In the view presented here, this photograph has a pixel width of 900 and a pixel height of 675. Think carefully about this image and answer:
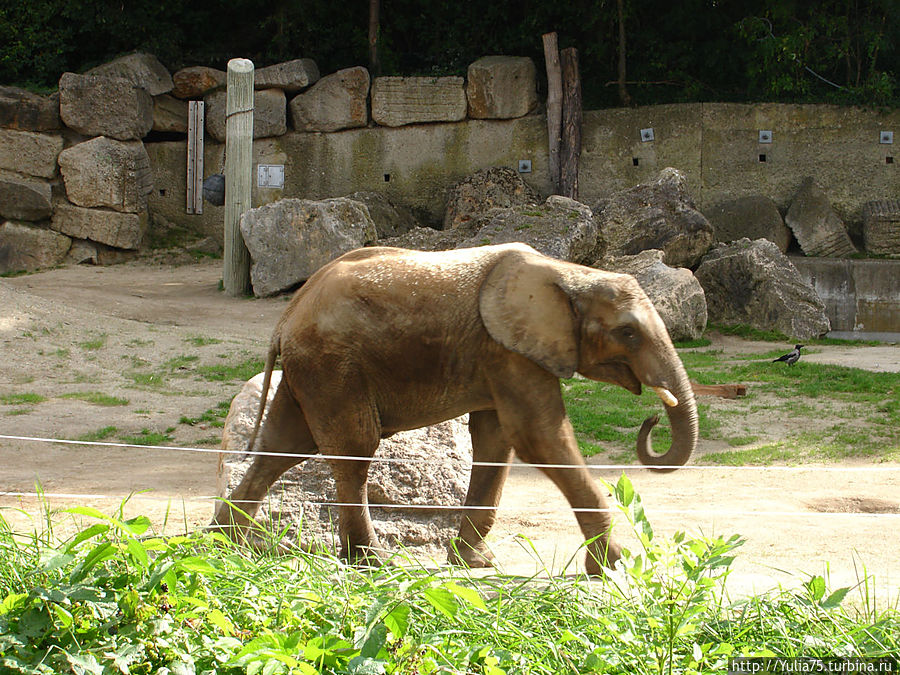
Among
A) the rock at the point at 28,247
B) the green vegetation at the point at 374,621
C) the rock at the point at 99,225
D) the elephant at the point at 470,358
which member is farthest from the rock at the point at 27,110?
the green vegetation at the point at 374,621

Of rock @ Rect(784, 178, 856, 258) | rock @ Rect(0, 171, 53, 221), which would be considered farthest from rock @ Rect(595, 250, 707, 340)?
rock @ Rect(0, 171, 53, 221)

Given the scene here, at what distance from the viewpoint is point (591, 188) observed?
1739cm

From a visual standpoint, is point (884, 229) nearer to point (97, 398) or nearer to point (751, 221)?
point (751, 221)

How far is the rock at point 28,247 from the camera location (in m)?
15.5

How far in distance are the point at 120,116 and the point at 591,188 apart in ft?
26.3

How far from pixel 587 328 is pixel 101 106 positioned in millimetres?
14236

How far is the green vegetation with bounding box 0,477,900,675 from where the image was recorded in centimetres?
280

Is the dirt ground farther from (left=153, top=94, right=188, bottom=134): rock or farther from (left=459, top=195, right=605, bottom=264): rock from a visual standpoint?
(left=153, top=94, right=188, bottom=134): rock

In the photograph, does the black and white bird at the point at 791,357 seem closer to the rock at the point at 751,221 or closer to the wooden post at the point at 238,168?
the rock at the point at 751,221

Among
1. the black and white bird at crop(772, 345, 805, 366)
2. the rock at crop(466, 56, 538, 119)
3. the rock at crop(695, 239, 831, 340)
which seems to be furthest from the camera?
the rock at crop(466, 56, 538, 119)

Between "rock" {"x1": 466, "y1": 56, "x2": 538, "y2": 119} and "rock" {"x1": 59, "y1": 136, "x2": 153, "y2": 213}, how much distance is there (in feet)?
19.1

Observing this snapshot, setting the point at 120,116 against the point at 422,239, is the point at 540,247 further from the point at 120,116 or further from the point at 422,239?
the point at 120,116

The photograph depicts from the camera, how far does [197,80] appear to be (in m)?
17.9

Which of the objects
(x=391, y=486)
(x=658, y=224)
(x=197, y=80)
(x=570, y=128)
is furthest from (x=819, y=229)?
(x=391, y=486)
